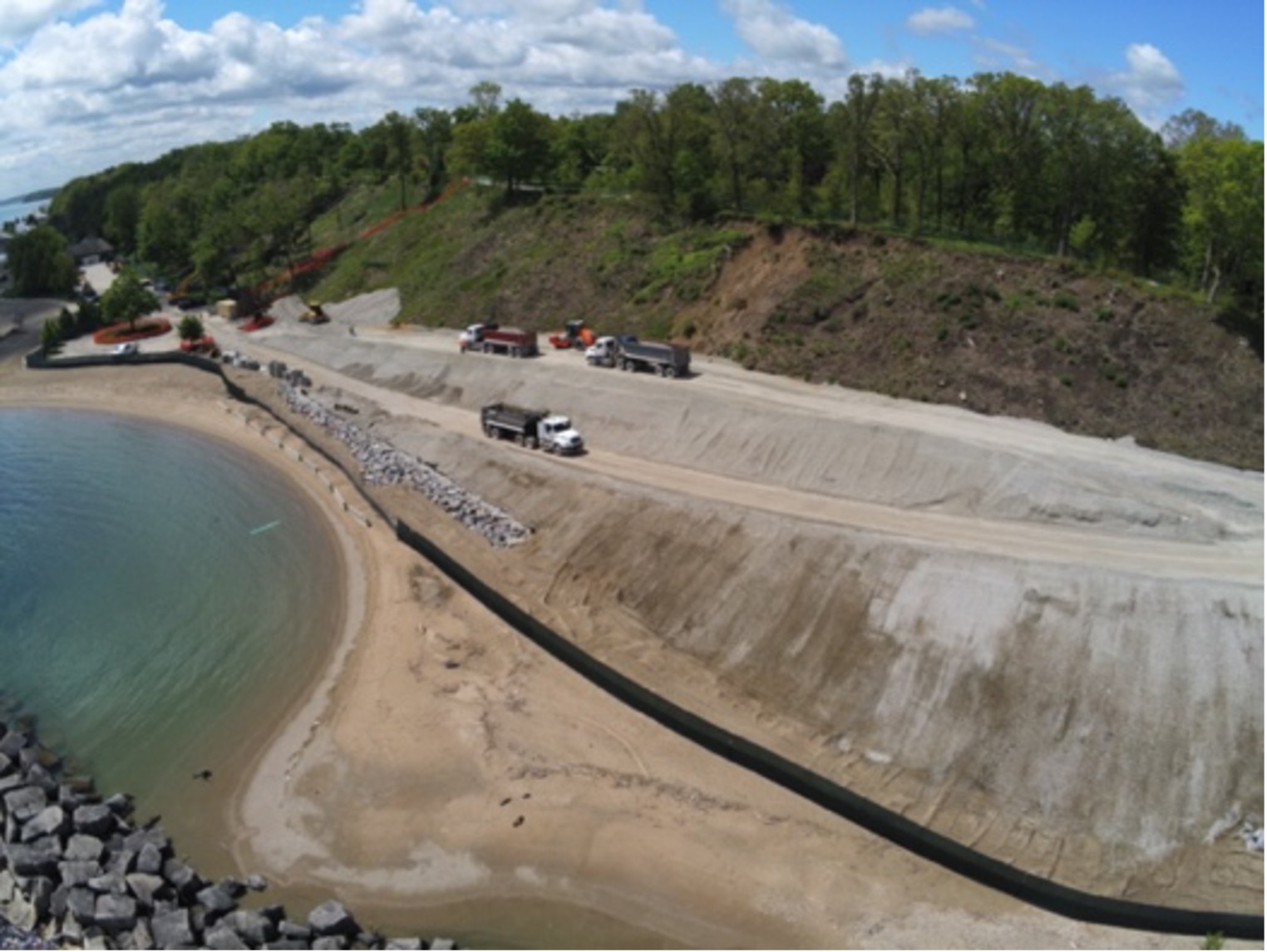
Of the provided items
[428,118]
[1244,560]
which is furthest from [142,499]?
[428,118]

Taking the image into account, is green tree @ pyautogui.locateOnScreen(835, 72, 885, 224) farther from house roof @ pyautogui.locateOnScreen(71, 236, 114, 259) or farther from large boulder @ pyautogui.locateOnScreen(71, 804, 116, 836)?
house roof @ pyautogui.locateOnScreen(71, 236, 114, 259)

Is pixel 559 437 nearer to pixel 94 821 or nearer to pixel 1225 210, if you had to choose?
pixel 94 821

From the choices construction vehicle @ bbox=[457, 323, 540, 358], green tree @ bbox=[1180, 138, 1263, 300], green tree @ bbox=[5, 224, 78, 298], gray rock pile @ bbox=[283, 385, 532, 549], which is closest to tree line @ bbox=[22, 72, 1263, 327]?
green tree @ bbox=[1180, 138, 1263, 300]

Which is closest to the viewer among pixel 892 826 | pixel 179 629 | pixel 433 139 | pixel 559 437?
pixel 892 826

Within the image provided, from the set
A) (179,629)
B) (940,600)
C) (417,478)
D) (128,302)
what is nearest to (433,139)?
(128,302)

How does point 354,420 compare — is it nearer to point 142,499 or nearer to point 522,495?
point 142,499

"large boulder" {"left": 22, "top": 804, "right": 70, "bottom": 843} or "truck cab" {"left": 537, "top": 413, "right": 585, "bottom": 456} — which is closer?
"large boulder" {"left": 22, "top": 804, "right": 70, "bottom": 843}
